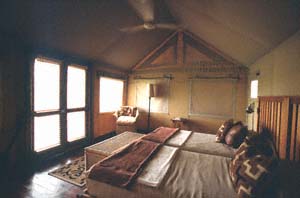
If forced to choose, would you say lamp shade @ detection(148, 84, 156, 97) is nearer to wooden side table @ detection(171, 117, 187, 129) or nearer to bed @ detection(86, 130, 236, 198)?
wooden side table @ detection(171, 117, 187, 129)

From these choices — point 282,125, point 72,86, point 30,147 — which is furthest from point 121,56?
point 282,125

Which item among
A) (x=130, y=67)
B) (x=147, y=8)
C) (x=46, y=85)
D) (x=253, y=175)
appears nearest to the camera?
(x=253, y=175)

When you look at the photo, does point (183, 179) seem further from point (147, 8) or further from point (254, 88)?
point (254, 88)

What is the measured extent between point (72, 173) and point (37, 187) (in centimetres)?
48

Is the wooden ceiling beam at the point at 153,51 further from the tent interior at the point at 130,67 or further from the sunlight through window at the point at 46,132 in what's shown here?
the sunlight through window at the point at 46,132

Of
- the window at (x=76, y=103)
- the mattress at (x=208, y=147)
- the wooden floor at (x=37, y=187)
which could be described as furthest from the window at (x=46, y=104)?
the mattress at (x=208, y=147)

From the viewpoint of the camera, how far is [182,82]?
4941mm

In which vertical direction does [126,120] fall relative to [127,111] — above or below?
below

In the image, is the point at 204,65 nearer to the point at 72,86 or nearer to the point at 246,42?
the point at 246,42

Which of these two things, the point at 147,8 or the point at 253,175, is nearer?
the point at 253,175

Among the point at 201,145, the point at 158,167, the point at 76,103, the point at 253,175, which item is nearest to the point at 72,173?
the point at 158,167

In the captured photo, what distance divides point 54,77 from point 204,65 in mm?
4052

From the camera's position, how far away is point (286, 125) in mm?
1707

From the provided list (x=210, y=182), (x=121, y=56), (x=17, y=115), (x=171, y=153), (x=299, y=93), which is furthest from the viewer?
(x=121, y=56)
